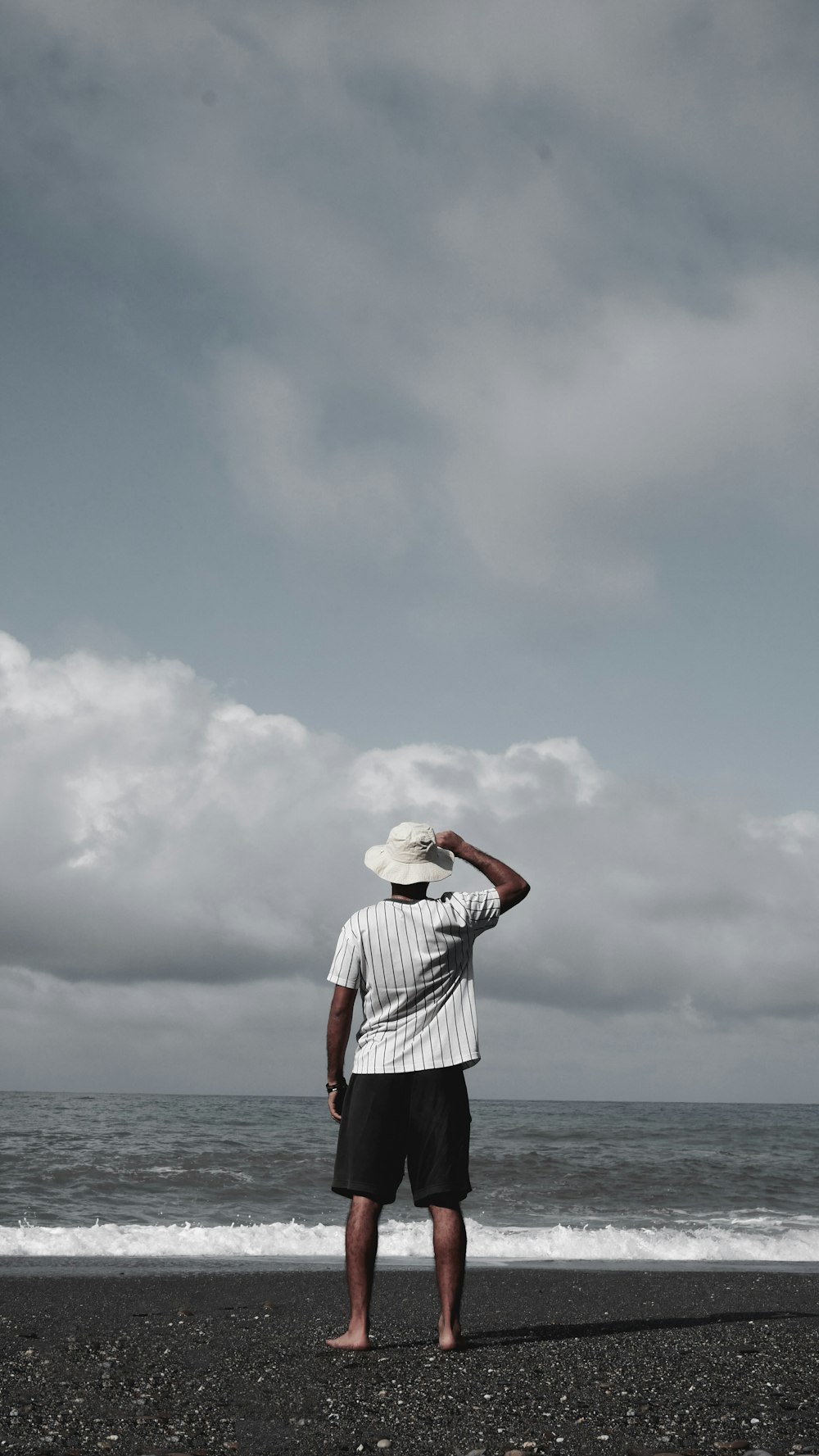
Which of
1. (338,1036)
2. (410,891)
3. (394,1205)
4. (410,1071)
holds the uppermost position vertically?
(410,891)

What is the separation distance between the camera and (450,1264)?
4613 millimetres

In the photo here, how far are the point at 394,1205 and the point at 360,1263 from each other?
12.0m

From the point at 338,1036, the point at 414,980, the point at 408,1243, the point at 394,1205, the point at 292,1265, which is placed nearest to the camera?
the point at 414,980

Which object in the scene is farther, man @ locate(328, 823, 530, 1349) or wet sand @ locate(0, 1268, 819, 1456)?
man @ locate(328, 823, 530, 1349)

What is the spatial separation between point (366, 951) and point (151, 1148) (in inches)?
705

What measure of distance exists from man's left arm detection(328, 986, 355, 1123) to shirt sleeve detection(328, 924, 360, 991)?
28 mm

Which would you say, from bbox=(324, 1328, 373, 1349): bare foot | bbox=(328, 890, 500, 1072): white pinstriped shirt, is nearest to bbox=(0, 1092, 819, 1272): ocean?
bbox=(324, 1328, 373, 1349): bare foot

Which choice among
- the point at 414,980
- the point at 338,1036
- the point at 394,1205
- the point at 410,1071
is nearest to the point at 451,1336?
the point at 410,1071

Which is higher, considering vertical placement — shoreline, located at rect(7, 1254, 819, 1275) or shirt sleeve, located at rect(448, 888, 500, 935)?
shirt sleeve, located at rect(448, 888, 500, 935)

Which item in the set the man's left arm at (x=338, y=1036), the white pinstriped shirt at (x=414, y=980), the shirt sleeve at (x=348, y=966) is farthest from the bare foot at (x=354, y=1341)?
the shirt sleeve at (x=348, y=966)

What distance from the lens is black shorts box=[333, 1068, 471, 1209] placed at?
4.65 meters

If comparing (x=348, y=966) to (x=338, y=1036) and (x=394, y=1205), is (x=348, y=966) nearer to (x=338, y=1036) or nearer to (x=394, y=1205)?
(x=338, y=1036)

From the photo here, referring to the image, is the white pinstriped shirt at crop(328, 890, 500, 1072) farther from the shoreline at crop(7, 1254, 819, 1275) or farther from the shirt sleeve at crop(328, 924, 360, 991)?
the shoreline at crop(7, 1254, 819, 1275)

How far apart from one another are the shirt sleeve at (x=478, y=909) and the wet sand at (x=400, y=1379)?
180 centimetres
